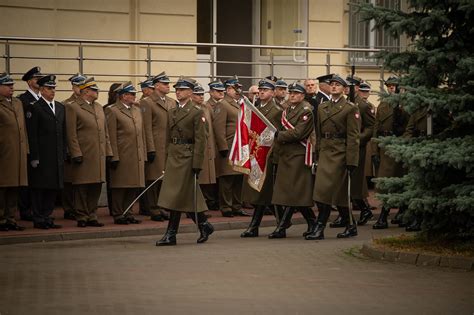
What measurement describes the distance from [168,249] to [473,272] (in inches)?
167

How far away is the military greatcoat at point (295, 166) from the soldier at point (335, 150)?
23cm

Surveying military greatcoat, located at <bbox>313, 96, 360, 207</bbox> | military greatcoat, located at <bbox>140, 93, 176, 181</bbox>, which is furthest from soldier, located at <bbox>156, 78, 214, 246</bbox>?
military greatcoat, located at <bbox>140, 93, 176, 181</bbox>

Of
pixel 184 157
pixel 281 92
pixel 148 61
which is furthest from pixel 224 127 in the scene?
pixel 184 157

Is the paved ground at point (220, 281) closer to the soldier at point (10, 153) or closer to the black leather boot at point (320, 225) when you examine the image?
the black leather boot at point (320, 225)

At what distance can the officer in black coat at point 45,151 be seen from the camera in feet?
58.7

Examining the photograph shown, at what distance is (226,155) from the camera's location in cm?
2066

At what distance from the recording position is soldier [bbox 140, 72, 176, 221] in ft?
64.1

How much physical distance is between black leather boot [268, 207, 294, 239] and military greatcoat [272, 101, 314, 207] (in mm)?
277

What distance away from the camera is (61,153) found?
18.1m

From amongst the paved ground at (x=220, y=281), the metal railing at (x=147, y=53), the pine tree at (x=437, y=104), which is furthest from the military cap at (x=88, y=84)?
the pine tree at (x=437, y=104)

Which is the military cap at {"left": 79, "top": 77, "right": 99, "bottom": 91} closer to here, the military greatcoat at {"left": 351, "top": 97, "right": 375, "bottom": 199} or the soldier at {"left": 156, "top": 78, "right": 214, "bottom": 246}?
the soldier at {"left": 156, "top": 78, "right": 214, "bottom": 246}

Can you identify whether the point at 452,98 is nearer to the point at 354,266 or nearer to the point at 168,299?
the point at 354,266

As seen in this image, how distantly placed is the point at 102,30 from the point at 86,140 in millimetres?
4452

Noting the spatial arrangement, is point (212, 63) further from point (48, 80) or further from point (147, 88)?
point (48, 80)
